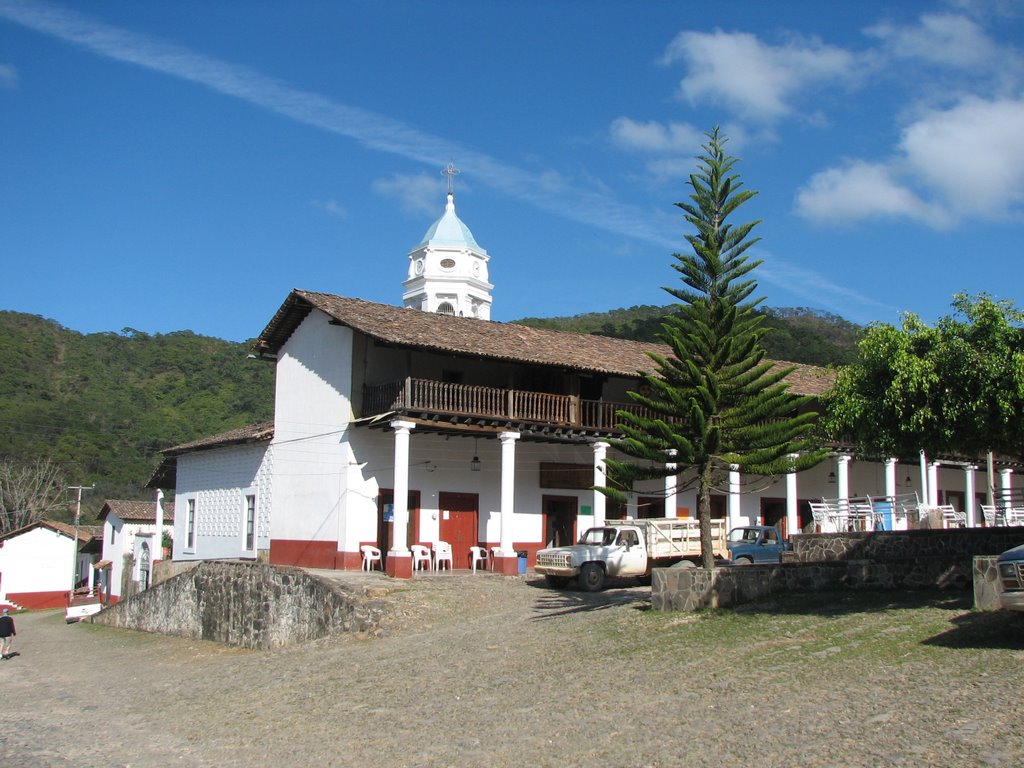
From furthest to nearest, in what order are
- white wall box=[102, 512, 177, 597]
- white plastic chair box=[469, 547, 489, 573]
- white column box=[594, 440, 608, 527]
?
white wall box=[102, 512, 177, 597], white column box=[594, 440, 608, 527], white plastic chair box=[469, 547, 489, 573]

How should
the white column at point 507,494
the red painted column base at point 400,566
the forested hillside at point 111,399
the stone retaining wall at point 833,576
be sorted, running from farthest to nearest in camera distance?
the forested hillside at point 111,399 < the white column at point 507,494 < the red painted column base at point 400,566 < the stone retaining wall at point 833,576

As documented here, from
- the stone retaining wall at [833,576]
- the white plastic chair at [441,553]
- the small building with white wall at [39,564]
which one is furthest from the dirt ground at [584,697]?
the small building with white wall at [39,564]

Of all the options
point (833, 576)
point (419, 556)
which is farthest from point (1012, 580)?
point (419, 556)

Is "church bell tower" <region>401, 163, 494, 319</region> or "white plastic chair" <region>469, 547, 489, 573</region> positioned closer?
"white plastic chair" <region>469, 547, 489, 573</region>

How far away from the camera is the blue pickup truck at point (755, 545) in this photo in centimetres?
2347

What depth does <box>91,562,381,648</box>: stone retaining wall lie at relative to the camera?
18.1m

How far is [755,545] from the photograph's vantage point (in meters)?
23.8

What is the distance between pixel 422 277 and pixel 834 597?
73.4ft

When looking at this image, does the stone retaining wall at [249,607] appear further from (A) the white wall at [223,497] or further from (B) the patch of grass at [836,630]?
(B) the patch of grass at [836,630]

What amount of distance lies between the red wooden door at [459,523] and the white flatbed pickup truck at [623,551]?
221 inches

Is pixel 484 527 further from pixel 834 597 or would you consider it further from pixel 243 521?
pixel 834 597

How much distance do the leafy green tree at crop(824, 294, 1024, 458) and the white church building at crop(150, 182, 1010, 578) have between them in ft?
37.2

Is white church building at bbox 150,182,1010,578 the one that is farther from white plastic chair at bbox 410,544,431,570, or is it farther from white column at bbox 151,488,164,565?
white column at bbox 151,488,164,565

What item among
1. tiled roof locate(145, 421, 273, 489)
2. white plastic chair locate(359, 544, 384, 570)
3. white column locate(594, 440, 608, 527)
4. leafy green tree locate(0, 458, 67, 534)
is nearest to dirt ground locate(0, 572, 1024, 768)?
white plastic chair locate(359, 544, 384, 570)
